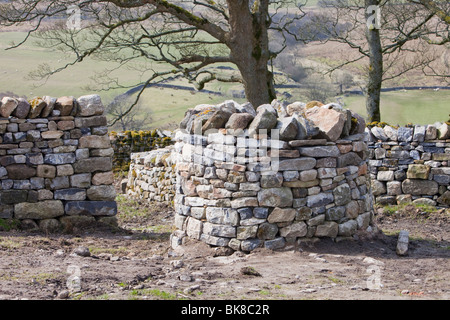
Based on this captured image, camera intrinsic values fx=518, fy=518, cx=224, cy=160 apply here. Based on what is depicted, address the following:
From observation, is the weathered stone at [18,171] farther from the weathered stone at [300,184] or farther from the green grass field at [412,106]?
the green grass field at [412,106]

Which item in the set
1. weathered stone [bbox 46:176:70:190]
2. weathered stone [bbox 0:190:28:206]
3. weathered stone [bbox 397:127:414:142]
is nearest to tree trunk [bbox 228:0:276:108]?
weathered stone [bbox 397:127:414:142]

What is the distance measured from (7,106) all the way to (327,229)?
4.98 m

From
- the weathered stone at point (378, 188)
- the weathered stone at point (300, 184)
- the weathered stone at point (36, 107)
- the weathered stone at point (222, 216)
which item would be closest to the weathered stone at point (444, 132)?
the weathered stone at point (378, 188)

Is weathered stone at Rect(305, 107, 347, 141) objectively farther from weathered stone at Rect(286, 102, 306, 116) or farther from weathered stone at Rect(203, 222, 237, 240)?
weathered stone at Rect(203, 222, 237, 240)

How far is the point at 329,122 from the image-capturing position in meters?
6.19

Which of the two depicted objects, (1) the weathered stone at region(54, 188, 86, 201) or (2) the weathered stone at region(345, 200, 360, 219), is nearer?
(2) the weathered stone at region(345, 200, 360, 219)

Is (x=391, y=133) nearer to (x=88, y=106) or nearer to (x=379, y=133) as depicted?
(x=379, y=133)

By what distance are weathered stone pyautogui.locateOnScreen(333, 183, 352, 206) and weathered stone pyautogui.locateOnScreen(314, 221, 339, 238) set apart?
0.86 ft

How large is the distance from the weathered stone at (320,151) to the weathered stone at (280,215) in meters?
0.68

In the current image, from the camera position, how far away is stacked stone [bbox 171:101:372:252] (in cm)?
591

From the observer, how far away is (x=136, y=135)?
1583 cm

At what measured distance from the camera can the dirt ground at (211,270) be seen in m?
4.41

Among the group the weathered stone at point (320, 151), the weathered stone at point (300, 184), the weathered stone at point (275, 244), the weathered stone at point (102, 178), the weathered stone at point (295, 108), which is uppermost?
the weathered stone at point (295, 108)

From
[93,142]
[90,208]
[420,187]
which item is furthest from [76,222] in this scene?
[420,187]
